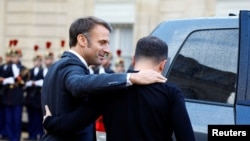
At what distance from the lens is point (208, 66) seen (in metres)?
4.30

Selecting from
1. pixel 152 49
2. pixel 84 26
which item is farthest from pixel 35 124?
pixel 152 49

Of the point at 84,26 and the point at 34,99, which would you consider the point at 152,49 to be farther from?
the point at 34,99

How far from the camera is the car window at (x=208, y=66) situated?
13.8 ft

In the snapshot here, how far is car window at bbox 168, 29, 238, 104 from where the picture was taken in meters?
4.21

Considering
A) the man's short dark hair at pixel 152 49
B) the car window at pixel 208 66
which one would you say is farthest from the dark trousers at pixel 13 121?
the man's short dark hair at pixel 152 49

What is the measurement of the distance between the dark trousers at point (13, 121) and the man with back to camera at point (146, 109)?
8.97 metres

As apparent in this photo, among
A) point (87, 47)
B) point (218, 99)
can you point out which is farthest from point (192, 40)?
point (87, 47)

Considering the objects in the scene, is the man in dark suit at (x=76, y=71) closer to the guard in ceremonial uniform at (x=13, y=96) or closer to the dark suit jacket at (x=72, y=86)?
the dark suit jacket at (x=72, y=86)

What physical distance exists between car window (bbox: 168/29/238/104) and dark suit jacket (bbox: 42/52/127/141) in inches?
33.8

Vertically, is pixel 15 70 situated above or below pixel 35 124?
above

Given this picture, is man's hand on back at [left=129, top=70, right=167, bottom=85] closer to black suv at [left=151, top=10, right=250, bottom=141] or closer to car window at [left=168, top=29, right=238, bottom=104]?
black suv at [left=151, top=10, right=250, bottom=141]

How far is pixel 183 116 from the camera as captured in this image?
3309 mm

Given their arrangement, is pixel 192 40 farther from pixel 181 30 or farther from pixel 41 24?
pixel 41 24

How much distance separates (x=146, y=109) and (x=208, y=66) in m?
1.08
